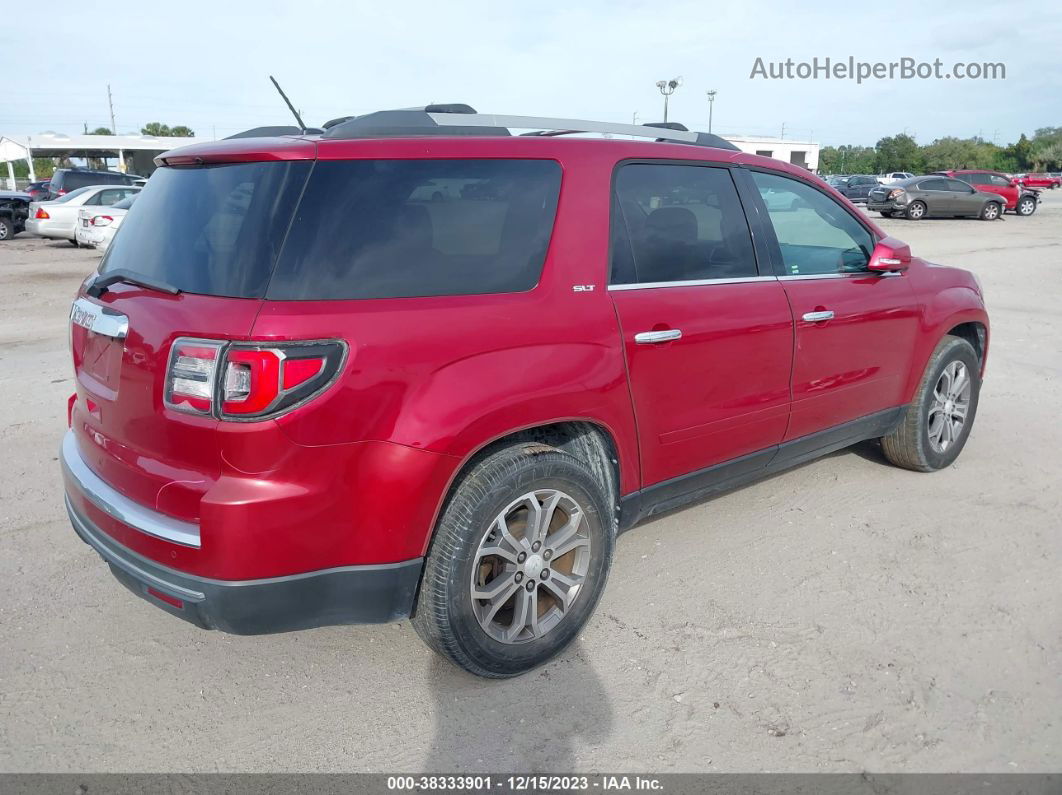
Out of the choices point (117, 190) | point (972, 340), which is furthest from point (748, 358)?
point (117, 190)

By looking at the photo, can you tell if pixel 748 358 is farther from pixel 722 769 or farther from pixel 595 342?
pixel 722 769

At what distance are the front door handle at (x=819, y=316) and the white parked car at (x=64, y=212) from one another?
18.9m

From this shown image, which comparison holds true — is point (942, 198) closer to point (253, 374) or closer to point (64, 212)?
point (64, 212)

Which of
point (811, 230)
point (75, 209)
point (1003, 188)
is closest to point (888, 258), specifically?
point (811, 230)

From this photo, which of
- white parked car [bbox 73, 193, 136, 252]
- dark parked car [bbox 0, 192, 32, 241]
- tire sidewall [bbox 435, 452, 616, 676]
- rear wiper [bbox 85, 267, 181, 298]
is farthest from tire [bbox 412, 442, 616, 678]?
dark parked car [bbox 0, 192, 32, 241]

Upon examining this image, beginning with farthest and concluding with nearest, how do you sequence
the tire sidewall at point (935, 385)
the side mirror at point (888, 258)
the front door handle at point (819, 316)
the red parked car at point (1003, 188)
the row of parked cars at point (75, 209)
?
the red parked car at point (1003, 188), the row of parked cars at point (75, 209), the tire sidewall at point (935, 385), the side mirror at point (888, 258), the front door handle at point (819, 316)

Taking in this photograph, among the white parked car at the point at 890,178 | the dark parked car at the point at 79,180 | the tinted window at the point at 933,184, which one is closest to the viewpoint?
the dark parked car at the point at 79,180

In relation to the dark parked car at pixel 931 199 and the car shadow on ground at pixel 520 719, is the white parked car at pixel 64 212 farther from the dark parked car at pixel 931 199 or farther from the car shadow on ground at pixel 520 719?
the dark parked car at pixel 931 199

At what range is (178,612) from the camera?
2.61 m

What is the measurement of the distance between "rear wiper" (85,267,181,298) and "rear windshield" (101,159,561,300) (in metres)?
0.03

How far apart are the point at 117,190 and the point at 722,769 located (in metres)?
21.2

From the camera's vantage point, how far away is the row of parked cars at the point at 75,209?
1677 cm

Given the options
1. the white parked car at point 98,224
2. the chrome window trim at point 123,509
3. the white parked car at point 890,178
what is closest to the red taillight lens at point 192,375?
the chrome window trim at point 123,509

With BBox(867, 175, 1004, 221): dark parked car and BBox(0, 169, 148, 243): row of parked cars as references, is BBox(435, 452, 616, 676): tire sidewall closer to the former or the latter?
BBox(0, 169, 148, 243): row of parked cars
